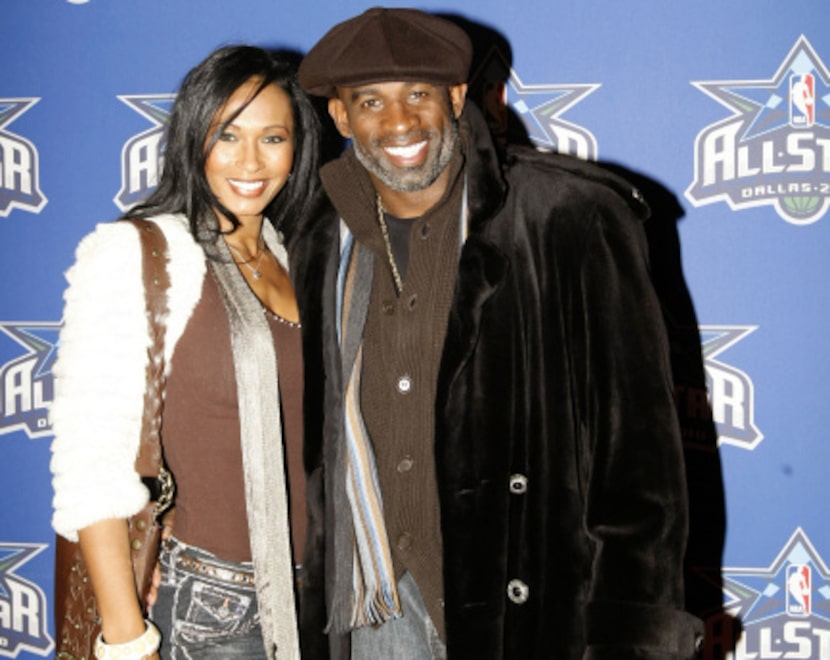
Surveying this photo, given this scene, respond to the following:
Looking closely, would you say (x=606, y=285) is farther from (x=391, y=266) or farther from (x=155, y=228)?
(x=155, y=228)

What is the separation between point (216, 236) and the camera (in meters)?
2.11

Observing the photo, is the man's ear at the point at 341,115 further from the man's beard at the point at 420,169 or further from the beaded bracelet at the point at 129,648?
the beaded bracelet at the point at 129,648

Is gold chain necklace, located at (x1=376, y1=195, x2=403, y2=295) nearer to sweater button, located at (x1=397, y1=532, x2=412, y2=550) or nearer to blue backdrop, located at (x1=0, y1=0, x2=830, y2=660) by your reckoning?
sweater button, located at (x1=397, y1=532, x2=412, y2=550)

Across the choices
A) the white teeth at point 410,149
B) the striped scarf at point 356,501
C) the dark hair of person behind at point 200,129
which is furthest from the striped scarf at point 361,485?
the dark hair of person behind at point 200,129

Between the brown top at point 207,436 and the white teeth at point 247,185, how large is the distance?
0.24 m

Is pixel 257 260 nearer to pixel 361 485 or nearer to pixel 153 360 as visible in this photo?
pixel 153 360

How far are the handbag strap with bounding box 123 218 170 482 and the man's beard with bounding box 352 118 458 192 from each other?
52 cm

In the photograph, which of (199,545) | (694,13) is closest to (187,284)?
(199,545)

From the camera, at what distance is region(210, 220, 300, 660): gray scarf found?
2.01 m

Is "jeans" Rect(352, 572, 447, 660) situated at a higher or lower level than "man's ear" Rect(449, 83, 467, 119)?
lower

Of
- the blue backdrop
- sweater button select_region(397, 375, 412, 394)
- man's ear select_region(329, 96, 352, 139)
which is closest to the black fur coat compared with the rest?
sweater button select_region(397, 375, 412, 394)

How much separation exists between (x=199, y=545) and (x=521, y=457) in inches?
28.7

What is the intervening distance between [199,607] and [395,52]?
4.14 feet

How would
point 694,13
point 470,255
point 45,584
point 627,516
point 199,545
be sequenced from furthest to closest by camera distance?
1. point 45,584
2. point 694,13
3. point 199,545
4. point 470,255
5. point 627,516
